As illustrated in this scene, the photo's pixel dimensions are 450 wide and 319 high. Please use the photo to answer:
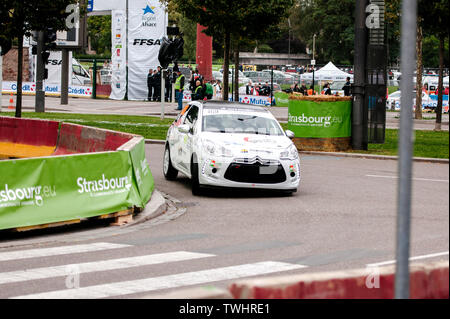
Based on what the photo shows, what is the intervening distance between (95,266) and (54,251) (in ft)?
3.92

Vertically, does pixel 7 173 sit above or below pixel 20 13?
below

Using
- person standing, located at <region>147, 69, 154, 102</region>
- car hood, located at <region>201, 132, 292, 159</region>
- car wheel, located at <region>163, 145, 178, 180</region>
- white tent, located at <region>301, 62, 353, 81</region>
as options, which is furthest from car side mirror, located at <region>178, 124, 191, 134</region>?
white tent, located at <region>301, 62, 353, 81</region>

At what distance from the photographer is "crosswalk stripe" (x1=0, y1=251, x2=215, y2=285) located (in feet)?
28.0

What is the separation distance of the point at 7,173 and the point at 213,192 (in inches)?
210

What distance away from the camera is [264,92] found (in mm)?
49906

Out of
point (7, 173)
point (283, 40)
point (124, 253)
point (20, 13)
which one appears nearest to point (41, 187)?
point (7, 173)

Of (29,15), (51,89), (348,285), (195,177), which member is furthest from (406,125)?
(51,89)

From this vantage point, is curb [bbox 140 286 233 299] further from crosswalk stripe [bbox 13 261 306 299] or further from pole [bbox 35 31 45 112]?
pole [bbox 35 31 45 112]

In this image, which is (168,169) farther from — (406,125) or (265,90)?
(265,90)

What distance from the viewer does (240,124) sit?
1553 cm

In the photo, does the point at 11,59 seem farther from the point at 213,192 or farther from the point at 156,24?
the point at 213,192

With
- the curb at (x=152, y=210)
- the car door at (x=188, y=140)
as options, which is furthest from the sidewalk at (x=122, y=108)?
the curb at (x=152, y=210)

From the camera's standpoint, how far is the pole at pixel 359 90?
22.5m
